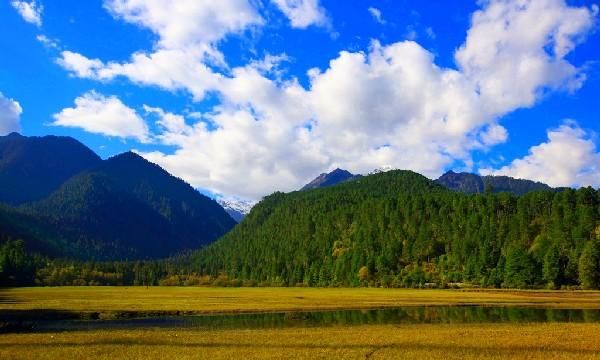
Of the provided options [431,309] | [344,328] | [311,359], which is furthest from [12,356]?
[431,309]

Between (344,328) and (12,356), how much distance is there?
34.3m

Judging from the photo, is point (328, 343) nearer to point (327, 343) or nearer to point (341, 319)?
point (327, 343)

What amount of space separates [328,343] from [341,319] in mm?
26607

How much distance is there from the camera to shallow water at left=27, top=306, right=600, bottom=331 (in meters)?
65.5

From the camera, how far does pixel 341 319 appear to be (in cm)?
7238

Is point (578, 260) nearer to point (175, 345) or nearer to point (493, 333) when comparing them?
point (493, 333)

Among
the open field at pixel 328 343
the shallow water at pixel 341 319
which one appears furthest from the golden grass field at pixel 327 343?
the shallow water at pixel 341 319

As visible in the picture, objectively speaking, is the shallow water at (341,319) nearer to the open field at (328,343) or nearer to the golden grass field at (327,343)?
the golden grass field at (327,343)

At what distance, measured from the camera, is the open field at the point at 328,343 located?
40.5 meters

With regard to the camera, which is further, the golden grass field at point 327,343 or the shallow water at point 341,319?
the shallow water at point 341,319

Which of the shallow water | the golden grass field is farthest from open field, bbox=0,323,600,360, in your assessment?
the shallow water

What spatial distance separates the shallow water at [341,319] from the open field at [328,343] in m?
7.25

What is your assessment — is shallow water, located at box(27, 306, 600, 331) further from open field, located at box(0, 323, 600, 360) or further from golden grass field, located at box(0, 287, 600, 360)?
open field, located at box(0, 323, 600, 360)

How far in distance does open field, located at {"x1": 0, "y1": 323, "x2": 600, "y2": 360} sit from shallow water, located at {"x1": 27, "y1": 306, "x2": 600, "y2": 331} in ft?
23.8
